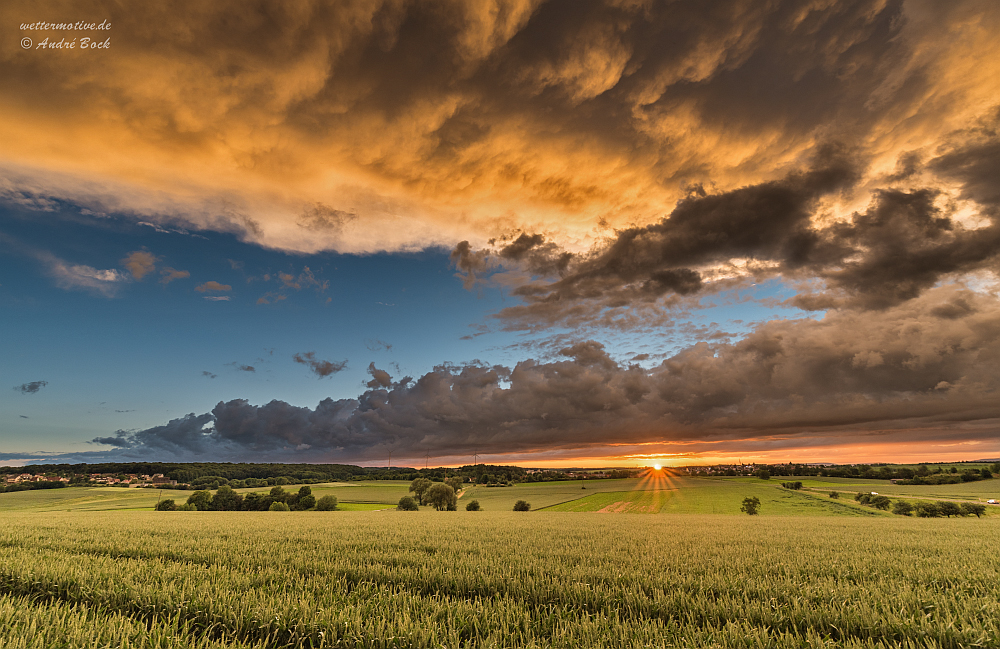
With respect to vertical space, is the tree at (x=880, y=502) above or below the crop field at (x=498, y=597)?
below

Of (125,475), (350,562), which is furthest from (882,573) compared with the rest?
(125,475)

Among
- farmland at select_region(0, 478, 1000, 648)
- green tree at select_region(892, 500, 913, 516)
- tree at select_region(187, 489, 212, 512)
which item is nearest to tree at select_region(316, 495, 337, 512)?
tree at select_region(187, 489, 212, 512)

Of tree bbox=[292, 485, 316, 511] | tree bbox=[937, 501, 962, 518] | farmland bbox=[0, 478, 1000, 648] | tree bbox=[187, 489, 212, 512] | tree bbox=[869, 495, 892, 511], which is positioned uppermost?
farmland bbox=[0, 478, 1000, 648]

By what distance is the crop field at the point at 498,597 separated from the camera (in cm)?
610

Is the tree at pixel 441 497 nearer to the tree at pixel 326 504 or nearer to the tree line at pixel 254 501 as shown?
the tree at pixel 326 504

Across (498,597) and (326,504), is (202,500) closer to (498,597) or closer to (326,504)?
(326,504)

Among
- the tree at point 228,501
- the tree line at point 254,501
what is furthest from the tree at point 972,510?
the tree at point 228,501

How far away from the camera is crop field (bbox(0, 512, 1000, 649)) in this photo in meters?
6.10

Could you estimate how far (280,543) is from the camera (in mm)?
16047

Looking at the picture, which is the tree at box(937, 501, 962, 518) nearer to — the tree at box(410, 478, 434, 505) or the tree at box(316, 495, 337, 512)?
the tree at box(410, 478, 434, 505)

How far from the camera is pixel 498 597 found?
296 inches

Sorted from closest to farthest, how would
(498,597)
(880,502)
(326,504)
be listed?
(498,597) < (880,502) < (326,504)

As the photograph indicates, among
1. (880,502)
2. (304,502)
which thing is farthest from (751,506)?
(304,502)

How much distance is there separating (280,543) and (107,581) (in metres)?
7.19
